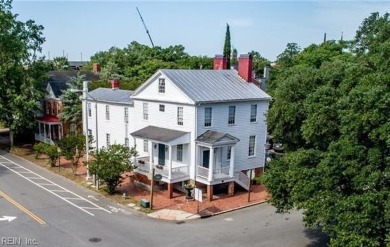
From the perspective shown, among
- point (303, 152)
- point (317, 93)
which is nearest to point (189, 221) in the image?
point (303, 152)

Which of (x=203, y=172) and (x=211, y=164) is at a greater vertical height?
(x=211, y=164)

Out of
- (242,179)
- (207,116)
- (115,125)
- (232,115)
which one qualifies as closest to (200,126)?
(207,116)

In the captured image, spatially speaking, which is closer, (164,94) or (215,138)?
(215,138)

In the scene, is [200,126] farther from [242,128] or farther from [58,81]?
[58,81]

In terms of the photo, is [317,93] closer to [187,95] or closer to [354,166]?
[354,166]

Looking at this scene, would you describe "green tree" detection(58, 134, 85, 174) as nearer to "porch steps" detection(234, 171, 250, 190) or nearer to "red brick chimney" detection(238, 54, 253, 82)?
"porch steps" detection(234, 171, 250, 190)
